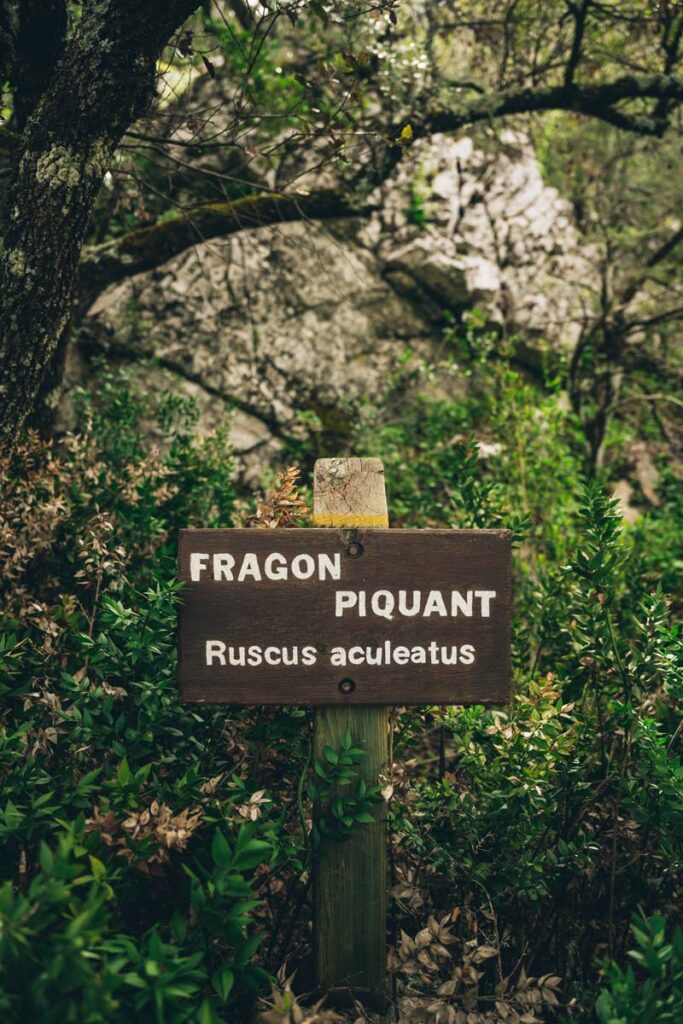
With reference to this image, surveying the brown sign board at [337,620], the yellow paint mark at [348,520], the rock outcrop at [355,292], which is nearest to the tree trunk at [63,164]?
the brown sign board at [337,620]

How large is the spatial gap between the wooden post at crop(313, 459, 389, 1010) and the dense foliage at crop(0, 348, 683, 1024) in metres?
0.06

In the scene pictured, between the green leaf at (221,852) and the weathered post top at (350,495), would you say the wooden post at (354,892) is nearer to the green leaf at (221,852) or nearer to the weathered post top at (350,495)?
the weathered post top at (350,495)

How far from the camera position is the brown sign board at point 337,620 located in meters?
2.03

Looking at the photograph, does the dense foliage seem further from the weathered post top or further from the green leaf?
the weathered post top

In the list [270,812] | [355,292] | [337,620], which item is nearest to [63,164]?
[337,620]

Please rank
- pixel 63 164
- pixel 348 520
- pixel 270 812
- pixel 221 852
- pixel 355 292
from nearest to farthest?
pixel 221 852 → pixel 348 520 → pixel 270 812 → pixel 63 164 → pixel 355 292

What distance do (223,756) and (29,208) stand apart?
88.8 inches

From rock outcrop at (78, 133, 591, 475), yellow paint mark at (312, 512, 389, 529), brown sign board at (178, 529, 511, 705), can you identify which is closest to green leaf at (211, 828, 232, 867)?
brown sign board at (178, 529, 511, 705)

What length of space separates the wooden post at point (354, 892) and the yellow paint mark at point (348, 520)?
1.2 inches

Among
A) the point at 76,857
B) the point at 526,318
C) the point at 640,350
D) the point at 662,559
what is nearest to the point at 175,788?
the point at 76,857

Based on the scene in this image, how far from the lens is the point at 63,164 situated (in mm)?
2795

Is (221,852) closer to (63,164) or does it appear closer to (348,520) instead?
(348,520)

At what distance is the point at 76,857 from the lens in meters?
1.74

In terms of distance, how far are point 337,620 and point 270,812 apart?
80 cm
